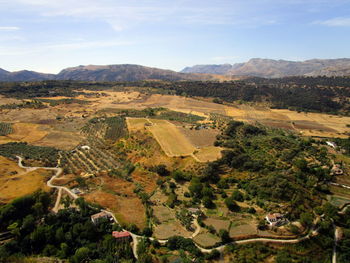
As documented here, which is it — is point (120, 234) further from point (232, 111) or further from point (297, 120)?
point (297, 120)

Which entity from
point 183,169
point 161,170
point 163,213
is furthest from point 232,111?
point 163,213

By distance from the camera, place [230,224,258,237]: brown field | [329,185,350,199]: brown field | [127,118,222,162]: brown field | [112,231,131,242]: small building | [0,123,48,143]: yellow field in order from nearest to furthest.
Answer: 1. [112,231,131,242]: small building
2. [230,224,258,237]: brown field
3. [329,185,350,199]: brown field
4. [127,118,222,162]: brown field
5. [0,123,48,143]: yellow field

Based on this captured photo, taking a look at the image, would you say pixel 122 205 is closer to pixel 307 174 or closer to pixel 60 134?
pixel 307 174

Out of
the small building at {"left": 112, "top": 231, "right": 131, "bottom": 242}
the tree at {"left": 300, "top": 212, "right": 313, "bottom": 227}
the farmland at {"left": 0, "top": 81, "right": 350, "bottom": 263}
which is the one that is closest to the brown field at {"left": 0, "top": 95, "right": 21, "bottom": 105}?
the farmland at {"left": 0, "top": 81, "right": 350, "bottom": 263}

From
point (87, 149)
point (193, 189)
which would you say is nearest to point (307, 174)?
point (193, 189)

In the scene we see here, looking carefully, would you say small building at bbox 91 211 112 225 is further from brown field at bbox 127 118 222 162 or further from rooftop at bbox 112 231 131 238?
brown field at bbox 127 118 222 162

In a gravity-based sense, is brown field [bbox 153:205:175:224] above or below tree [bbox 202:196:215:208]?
below
